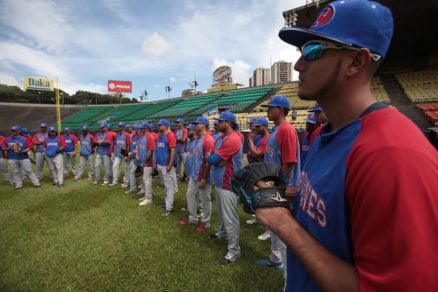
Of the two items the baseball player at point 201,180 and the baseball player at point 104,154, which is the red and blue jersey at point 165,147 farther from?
the baseball player at point 104,154

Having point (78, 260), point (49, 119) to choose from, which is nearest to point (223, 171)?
point (78, 260)

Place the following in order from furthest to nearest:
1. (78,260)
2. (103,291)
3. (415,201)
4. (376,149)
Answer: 1. (78,260)
2. (103,291)
3. (376,149)
4. (415,201)

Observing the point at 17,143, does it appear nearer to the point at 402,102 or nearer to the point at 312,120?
the point at 312,120

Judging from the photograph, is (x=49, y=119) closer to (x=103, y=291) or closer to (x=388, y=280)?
(x=103, y=291)

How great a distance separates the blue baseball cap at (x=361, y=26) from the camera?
1.06m

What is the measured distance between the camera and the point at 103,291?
3877mm

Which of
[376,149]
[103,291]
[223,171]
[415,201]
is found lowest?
[103,291]

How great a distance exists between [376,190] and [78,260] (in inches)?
215

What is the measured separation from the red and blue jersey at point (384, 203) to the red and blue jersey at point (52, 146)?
1252 cm

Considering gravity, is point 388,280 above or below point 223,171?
above

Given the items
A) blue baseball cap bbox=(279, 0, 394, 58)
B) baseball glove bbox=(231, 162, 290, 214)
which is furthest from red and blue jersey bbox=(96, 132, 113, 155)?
blue baseball cap bbox=(279, 0, 394, 58)

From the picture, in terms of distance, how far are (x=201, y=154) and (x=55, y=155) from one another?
8.19 m

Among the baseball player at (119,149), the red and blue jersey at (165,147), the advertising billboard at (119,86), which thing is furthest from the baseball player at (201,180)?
the advertising billboard at (119,86)

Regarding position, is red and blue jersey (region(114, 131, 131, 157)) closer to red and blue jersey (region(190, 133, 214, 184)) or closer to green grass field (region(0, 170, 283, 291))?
green grass field (region(0, 170, 283, 291))
